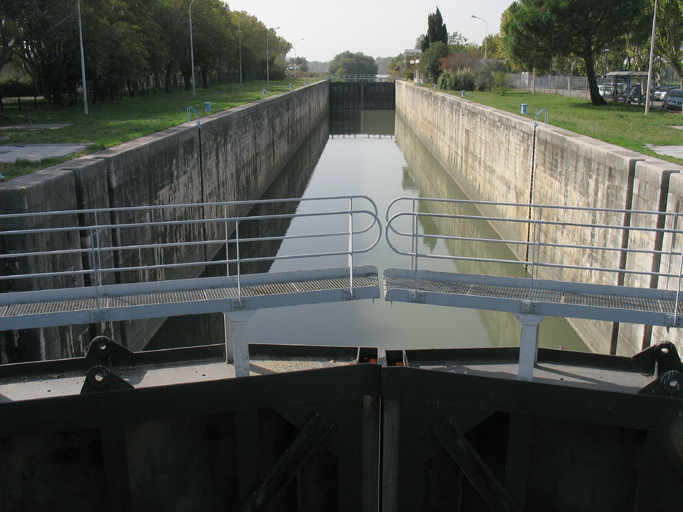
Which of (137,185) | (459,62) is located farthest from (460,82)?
(137,185)

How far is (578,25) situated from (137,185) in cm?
1744

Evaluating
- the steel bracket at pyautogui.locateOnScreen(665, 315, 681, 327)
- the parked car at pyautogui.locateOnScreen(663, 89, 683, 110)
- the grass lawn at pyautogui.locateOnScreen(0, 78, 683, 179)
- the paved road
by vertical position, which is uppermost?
the parked car at pyautogui.locateOnScreen(663, 89, 683, 110)

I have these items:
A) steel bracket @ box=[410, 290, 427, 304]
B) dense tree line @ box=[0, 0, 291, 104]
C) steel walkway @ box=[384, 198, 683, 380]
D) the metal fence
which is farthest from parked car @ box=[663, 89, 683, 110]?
steel bracket @ box=[410, 290, 427, 304]

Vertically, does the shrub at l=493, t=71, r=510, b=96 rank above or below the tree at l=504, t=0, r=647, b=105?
below

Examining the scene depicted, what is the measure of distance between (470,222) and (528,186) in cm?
410

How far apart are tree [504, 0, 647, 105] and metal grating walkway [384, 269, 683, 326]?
1907 centimetres

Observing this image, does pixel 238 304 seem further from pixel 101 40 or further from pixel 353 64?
pixel 353 64

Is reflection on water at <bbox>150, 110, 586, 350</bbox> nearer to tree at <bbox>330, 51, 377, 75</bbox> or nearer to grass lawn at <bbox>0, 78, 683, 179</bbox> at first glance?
grass lawn at <bbox>0, 78, 683, 179</bbox>

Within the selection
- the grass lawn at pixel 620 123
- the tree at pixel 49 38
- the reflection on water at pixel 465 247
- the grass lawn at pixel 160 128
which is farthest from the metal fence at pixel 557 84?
the tree at pixel 49 38

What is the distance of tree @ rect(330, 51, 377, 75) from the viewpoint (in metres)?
130

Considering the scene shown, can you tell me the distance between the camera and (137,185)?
10.2m

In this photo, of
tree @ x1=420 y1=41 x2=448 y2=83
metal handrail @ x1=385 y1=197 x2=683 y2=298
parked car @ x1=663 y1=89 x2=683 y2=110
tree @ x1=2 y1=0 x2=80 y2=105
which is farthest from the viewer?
tree @ x1=420 y1=41 x2=448 y2=83

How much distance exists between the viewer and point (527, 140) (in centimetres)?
1485

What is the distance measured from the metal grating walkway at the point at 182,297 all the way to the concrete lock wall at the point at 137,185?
1587 mm
